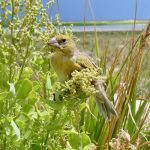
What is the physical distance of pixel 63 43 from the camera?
2.23m

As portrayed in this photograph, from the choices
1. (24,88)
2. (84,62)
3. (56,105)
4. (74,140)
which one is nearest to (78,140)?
(74,140)

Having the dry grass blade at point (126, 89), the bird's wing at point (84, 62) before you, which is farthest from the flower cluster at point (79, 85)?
the dry grass blade at point (126, 89)

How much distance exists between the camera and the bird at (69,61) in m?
2.13

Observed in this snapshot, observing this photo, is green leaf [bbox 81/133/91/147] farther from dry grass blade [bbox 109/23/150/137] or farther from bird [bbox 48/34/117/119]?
dry grass blade [bbox 109/23/150/137]

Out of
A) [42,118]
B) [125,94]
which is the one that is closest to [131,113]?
[125,94]

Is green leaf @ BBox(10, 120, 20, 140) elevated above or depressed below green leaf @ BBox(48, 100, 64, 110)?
below

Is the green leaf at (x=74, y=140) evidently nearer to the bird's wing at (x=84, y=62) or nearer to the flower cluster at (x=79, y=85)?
the flower cluster at (x=79, y=85)

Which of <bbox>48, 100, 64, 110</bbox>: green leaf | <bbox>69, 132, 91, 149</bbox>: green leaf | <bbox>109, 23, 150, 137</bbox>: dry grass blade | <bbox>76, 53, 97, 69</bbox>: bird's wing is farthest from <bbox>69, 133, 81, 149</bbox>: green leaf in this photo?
<bbox>109, 23, 150, 137</bbox>: dry grass blade

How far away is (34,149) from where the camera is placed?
2.03m

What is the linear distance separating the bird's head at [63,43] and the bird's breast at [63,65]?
3 cm

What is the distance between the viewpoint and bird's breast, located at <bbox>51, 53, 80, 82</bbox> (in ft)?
6.97

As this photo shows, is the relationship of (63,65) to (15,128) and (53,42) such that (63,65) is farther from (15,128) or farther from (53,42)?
(15,128)

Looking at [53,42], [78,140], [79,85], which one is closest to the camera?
[79,85]

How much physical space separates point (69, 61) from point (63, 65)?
0.05 m
